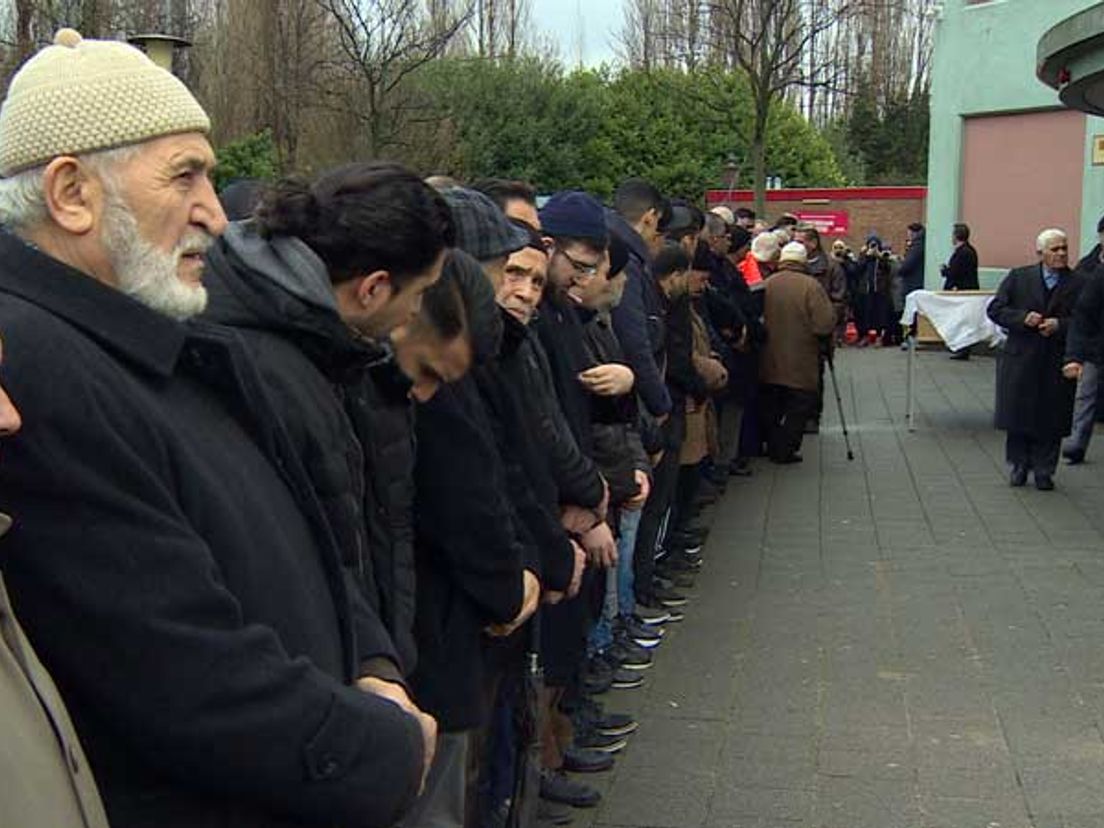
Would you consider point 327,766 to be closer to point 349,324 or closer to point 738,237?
point 349,324

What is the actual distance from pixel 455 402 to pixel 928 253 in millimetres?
19851

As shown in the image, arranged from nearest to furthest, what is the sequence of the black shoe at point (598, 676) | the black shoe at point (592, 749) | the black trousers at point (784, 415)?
the black shoe at point (592, 749)
the black shoe at point (598, 676)
the black trousers at point (784, 415)

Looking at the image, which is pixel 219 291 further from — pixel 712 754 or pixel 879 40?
pixel 879 40

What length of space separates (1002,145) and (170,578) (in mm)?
20390

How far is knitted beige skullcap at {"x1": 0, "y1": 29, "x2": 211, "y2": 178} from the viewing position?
2.07 metres

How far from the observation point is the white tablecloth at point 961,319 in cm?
1324

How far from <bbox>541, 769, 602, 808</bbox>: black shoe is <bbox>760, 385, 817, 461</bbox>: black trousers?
23.0ft

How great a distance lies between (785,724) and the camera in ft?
18.5

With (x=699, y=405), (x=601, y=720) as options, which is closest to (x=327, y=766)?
(x=601, y=720)

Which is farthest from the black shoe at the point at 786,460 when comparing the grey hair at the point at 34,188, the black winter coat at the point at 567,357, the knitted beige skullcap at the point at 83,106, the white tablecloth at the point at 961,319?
the grey hair at the point at 34,188

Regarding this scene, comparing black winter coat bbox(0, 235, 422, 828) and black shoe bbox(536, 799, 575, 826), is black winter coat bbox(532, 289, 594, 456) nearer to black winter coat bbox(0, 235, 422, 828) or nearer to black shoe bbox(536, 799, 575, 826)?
black shoe bbox(536, 799, 575, 826)

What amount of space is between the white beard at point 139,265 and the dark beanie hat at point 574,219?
10.3ft

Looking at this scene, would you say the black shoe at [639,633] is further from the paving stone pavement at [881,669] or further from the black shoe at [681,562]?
the black shoe at [681,562]

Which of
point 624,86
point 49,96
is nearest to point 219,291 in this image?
point 49,96
